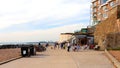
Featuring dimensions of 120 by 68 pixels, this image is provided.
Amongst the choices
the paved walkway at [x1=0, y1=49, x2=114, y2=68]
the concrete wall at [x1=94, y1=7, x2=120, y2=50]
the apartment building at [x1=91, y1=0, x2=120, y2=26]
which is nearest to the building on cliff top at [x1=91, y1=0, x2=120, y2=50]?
the concrete wall at [x1=94, y1=7, x2=120, y2=50]

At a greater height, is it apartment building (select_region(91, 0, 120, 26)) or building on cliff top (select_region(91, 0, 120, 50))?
apartment building (select_region(91, 0, 120, 26))

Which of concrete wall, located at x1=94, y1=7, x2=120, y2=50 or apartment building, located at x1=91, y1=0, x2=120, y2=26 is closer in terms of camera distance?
concrete wall, located at x1=94, y1=7, x2=120, y2=50

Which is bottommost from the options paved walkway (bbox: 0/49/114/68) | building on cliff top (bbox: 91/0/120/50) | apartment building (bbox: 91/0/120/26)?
paved walkway (bbox: 0/49/114/68)

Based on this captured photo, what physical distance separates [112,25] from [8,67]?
95.0ft

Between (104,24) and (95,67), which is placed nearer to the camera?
(95,67)

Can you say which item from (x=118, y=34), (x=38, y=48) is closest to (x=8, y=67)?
(x=118, y=34)

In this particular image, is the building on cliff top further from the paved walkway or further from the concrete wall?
the paved walkway

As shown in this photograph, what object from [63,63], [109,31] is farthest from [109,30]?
[63,63]

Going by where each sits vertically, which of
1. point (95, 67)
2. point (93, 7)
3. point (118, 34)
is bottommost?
point (95, 67)

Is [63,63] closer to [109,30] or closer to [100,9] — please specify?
[109,30]

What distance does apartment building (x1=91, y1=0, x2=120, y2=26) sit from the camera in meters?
92.8

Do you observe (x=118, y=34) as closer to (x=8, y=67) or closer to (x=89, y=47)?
(x=89, y=47)

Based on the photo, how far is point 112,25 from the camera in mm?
45281

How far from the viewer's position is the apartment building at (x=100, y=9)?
92762mm
